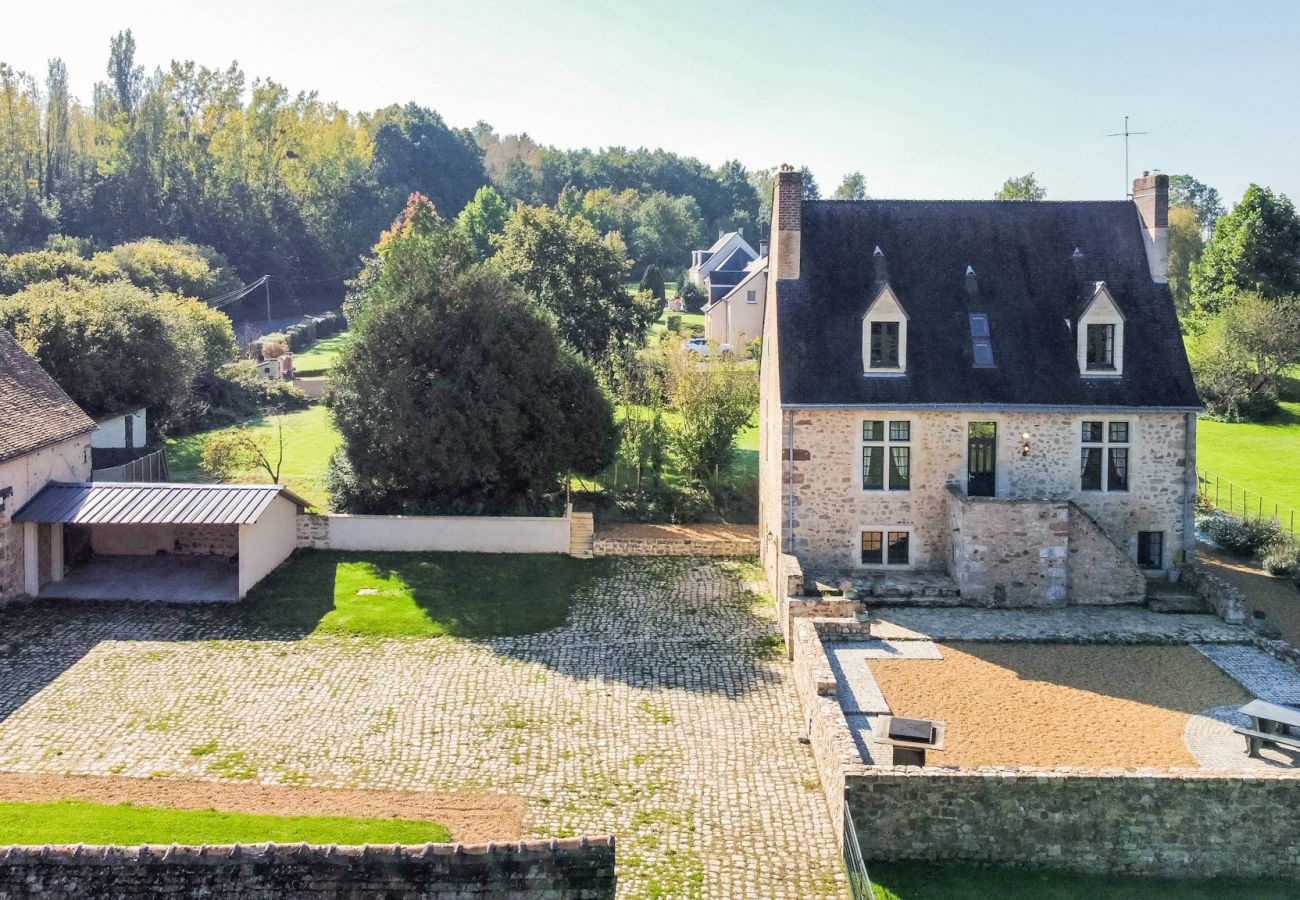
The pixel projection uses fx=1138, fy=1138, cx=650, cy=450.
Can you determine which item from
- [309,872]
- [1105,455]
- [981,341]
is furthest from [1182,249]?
[309,872]

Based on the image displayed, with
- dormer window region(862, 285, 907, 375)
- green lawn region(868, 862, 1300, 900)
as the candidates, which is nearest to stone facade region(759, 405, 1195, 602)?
dormer window region(862, 285, 907, 375)

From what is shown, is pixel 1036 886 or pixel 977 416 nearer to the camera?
pixel 1036 886

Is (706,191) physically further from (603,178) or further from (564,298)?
→ (564,298)

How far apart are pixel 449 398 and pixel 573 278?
16106 millimetres

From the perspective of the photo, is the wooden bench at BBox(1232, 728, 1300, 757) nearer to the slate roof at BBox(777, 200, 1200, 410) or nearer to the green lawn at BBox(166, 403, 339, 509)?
the slate roof at BBox(777, 200, 1200, 410)

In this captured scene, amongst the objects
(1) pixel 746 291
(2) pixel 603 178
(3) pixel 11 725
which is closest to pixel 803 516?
(3) pixel 11 725

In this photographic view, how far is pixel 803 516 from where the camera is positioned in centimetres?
2688

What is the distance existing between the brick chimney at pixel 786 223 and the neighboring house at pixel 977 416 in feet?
0.16

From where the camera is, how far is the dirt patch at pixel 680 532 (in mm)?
31969

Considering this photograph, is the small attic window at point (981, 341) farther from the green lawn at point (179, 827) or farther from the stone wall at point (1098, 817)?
the green lawn at point (179, 827)

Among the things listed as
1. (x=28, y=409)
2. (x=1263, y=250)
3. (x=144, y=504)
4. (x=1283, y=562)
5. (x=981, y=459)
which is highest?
(x=1263, y=250)

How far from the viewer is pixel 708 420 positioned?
3547cm

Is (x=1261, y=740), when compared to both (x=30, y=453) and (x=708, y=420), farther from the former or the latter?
(x=30, y=453)

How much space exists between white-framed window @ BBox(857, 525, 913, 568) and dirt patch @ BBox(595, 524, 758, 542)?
16.7 feet
